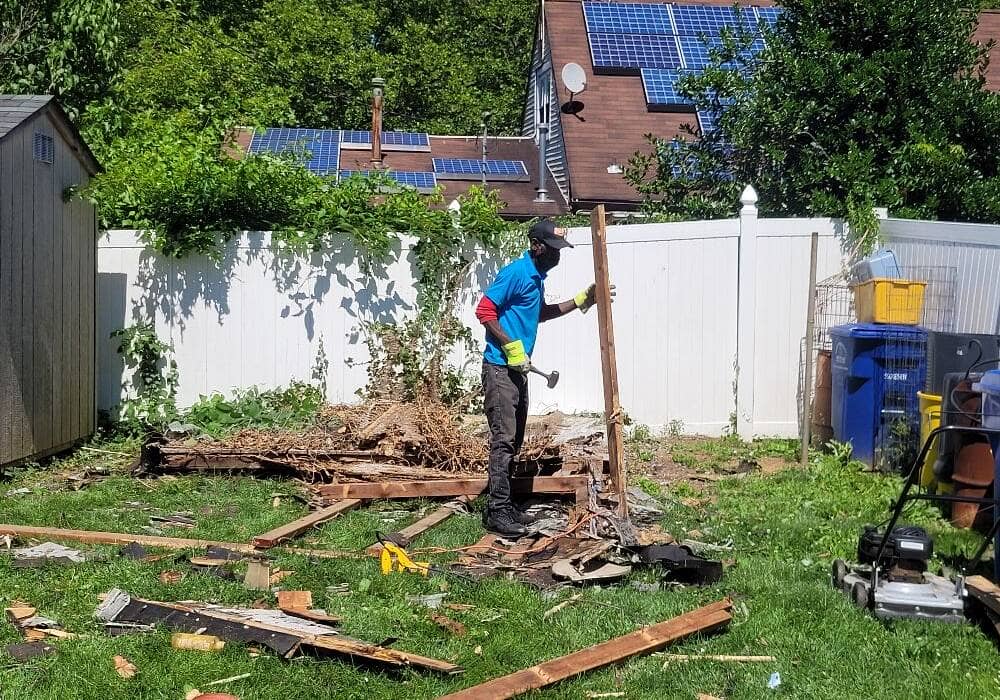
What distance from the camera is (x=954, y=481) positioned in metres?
7.23

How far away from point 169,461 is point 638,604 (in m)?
4.59

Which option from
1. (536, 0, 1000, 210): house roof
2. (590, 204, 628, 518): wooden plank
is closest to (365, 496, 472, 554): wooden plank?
(590, 204, 628, 518): wooden plank

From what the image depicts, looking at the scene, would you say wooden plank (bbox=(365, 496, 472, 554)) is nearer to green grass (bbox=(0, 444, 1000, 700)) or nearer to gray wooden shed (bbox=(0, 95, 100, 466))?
green grass (bbox=(0, 444, 1000, 700))

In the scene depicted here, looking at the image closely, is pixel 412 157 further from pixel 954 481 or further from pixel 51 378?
pixel 954 481

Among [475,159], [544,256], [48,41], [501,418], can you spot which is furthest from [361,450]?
[475,159]

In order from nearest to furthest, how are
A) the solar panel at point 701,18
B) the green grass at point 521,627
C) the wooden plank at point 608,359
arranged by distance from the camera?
the green grass at point 521,627
the wooden plank at point 608,359
the solar panel at point 701,18

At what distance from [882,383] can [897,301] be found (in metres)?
0.69

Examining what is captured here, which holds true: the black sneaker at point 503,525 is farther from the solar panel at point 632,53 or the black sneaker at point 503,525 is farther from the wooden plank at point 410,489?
the solar panel at point 632,53

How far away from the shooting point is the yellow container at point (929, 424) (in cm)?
769

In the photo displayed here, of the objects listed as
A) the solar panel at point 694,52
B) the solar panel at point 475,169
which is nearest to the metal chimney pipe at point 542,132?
the solar panel at point 475,169

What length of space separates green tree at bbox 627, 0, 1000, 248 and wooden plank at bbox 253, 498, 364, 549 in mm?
5874

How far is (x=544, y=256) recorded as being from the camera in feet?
22.3

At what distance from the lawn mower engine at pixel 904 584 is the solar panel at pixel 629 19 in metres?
16.6

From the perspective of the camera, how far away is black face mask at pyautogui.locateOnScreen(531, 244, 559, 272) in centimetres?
674
